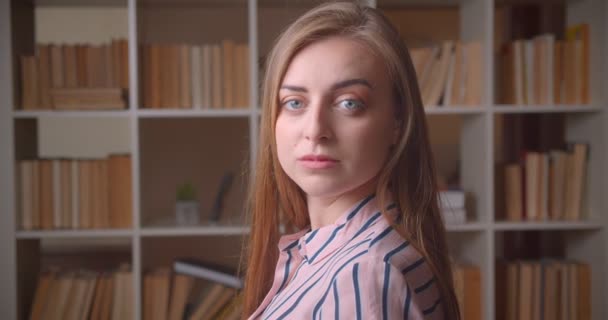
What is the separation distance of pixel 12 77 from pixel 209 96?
68 cm

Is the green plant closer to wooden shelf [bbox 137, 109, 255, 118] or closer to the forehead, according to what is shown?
wooden shelf [bbox 137, 109, 255, 118]

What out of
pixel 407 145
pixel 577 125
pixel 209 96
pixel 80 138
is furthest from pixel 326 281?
pixel 80 138

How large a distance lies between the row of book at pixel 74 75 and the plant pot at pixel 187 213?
0.43m

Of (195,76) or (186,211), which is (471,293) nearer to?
(186,211)

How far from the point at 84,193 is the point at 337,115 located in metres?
1.80

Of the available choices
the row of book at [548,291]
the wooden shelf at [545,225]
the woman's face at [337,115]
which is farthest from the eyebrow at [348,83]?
the row of book at [548,291]

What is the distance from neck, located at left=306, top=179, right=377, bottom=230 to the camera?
0.96 meters

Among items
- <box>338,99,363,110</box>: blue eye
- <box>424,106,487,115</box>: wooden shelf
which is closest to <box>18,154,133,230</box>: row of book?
<box>424,106,487,115</box>: wooden shelf

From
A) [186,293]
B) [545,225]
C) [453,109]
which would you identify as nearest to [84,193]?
[186,293]

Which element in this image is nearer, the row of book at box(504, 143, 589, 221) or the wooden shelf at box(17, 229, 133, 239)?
the wooden shelf at box(17, 229, 133, 239)

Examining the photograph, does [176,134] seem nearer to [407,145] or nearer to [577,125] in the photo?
[577,125]

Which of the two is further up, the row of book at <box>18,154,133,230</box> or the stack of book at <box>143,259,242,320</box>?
the row of book at <box>18,154,133,230</box>

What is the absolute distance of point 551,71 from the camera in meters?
2.52

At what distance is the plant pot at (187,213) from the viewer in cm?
257
